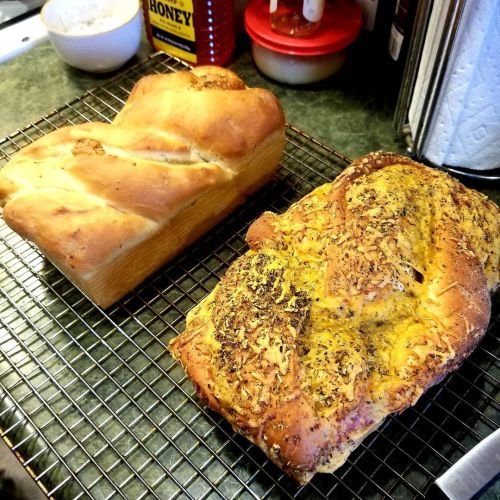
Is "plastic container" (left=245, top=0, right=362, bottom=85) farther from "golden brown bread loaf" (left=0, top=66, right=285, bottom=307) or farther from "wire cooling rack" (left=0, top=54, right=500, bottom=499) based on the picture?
"wire cooling rack" (left=0, top=54, right=500, bottom=499)

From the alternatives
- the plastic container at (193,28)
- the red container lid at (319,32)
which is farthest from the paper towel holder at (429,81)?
the plastic container at (193,28)

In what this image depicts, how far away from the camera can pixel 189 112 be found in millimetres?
1238

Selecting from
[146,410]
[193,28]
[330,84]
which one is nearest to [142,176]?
[146,410]

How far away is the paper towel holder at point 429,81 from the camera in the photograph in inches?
44.6

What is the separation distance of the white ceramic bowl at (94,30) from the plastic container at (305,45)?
13.8 inches

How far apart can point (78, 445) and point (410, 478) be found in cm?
59

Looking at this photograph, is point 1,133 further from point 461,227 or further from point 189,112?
point 461,227

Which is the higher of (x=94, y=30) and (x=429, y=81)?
(x=429, y=81)

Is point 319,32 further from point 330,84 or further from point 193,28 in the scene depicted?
point 193,28

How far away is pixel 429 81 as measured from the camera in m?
1.26

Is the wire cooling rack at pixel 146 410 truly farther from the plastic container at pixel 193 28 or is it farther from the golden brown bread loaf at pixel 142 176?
the plastic container at pixel 193 28

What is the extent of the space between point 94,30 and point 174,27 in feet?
0.79

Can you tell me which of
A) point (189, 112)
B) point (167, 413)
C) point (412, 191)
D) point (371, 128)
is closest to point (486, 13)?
point (412, 191)

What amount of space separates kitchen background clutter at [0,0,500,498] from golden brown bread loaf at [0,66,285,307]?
1.05 feet
